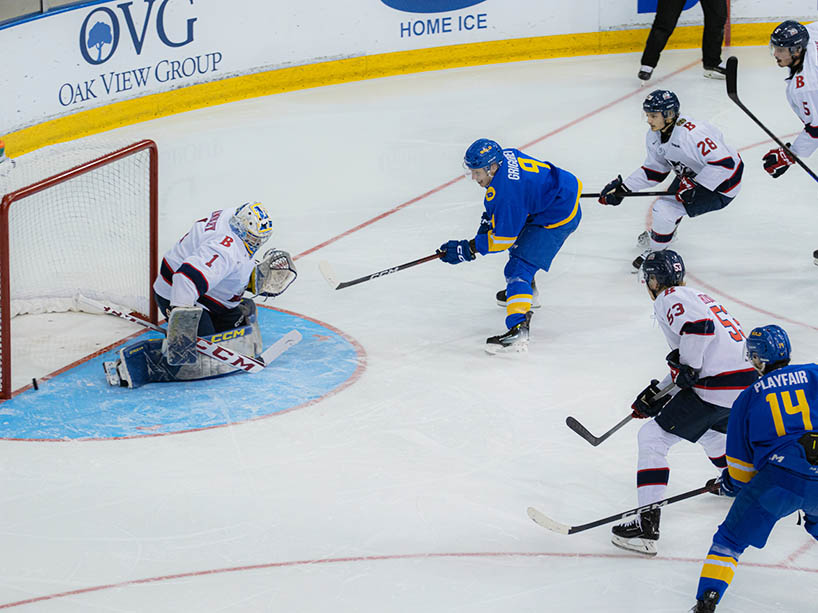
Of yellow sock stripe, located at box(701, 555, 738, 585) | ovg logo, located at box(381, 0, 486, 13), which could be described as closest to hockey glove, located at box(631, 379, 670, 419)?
yellow sock stripe, located at box(701, 555, 738, 585)

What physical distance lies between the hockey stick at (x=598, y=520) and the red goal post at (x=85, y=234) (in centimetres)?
255

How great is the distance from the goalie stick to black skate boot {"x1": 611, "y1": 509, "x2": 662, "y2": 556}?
78.2 inches

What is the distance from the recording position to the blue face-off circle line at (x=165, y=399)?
4.91m

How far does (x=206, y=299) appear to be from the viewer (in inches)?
212

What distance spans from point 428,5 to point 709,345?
7269 mm

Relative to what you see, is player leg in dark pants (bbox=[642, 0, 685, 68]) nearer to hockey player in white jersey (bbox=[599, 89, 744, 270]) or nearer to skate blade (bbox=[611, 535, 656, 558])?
hockey player in white jersey (bbox=[599, 89, 744, 270])

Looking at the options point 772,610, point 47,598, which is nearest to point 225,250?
point 47,598

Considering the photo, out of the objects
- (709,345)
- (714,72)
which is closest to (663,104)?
(709,345)

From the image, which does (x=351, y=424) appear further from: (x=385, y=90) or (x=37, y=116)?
(x=385, y=90)

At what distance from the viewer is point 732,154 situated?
21.0 feet

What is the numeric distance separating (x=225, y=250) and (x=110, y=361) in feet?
2.56

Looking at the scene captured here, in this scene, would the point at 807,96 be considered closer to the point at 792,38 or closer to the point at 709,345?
the point at 792,38

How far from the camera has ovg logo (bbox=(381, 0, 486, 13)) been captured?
10.6 m

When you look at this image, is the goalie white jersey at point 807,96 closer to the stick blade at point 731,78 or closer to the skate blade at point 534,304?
the stick blade at point 731,78
